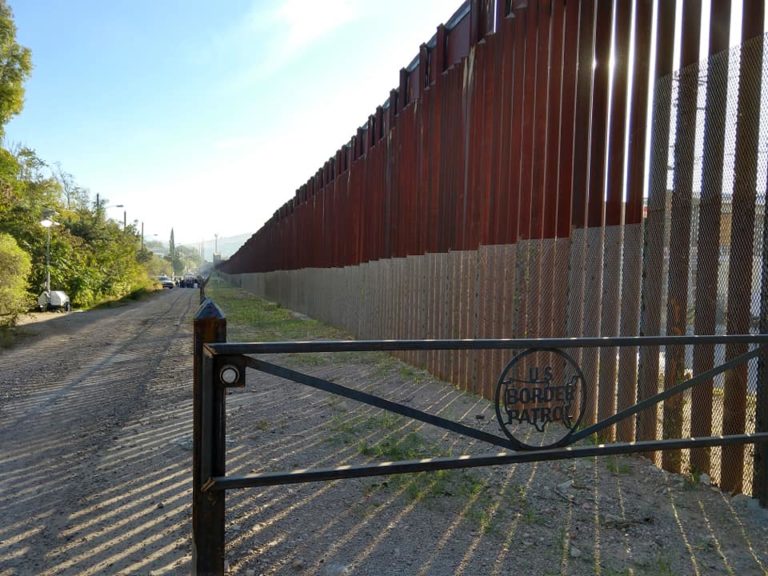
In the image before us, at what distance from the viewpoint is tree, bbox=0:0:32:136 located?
20.5 metres

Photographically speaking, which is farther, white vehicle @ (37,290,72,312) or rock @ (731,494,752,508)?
white vehicle @ (37,290,72,312)

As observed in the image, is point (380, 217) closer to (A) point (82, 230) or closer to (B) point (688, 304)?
(B) point (688, 304)

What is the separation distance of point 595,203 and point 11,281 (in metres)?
15.4

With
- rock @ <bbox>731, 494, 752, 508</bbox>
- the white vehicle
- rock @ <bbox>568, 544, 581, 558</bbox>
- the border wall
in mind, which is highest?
the border wall

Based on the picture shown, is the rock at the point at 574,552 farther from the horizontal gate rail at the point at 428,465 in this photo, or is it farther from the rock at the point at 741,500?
the rock at the point at 741,500

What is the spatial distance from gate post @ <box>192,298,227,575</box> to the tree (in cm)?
2325

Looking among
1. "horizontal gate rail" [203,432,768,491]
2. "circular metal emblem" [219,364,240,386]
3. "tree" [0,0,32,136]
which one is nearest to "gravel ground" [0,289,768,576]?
"horizontal gate rail" [203,432,768,491]

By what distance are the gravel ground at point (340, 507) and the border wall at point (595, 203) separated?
690mm

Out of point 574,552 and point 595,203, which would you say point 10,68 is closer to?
point 595,203

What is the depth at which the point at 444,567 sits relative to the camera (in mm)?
2959

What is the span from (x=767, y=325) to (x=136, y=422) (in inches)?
211

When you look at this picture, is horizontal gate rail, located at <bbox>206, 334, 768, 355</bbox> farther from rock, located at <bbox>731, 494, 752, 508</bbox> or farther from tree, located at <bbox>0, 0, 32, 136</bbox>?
tree, located at <bbox>0, 0, 32, 136</bbox>

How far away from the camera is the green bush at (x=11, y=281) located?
1417 cm

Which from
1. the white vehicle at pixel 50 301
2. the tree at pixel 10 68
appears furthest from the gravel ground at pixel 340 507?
the tree at pixel 10 68
